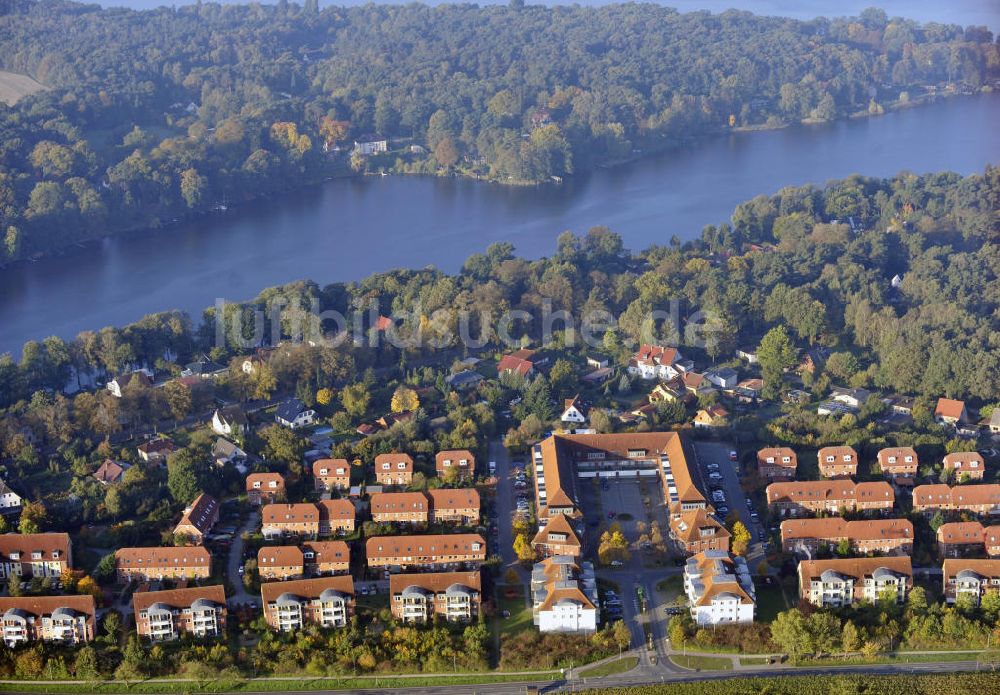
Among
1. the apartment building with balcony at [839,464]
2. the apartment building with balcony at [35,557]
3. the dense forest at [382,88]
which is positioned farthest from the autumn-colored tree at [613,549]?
the dense forest at [382,88]

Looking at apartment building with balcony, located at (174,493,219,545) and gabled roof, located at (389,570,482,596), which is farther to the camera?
apartment building with balcony, located at (174,493,219,545)

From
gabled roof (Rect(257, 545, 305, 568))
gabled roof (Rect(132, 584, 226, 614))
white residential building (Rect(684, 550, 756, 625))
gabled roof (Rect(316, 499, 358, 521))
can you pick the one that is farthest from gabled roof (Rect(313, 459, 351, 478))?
white residential building (Rect(684, 550, 756, 625))

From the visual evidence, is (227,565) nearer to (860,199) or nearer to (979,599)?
(979,599)

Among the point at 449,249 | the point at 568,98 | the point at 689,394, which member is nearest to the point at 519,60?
the point at 568,98

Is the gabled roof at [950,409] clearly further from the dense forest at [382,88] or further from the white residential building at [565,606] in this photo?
the dense forest at [382,88]

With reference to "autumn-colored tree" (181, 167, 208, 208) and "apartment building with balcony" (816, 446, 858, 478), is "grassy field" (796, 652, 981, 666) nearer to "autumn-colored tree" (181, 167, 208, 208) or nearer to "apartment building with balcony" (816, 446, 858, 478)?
"apartment building with balcony" (816, 446, 858, 478)

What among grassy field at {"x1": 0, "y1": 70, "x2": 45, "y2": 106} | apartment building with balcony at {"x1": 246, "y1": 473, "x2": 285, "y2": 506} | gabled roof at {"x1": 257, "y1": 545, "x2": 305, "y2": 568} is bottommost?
gabled roof at {"x1": 257, "y1": 545, "x2": 305, "y2": 568}
